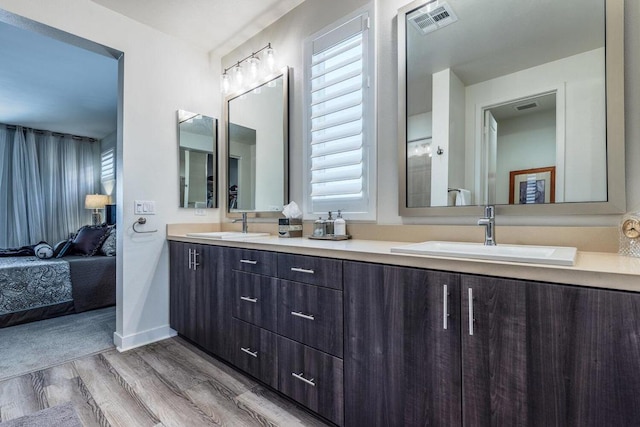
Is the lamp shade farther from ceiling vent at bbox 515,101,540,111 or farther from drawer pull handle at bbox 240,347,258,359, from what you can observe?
ceiling vent at bbox 515,101,540,111

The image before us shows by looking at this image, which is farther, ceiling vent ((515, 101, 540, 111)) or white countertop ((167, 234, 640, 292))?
ceiling vent ((515, 101, 540, 111))

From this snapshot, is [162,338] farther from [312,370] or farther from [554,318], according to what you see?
A: [554,318]

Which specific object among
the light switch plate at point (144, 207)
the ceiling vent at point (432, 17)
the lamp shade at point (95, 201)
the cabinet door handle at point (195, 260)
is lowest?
the cabinet door handle at point (195, 260)

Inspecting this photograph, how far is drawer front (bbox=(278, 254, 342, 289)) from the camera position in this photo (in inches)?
53.4

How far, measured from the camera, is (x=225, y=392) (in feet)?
5.69

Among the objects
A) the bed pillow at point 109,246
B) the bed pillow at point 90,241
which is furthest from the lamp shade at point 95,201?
the bed pillow at point 109,246

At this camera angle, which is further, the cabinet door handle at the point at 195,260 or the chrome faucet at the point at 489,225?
the cabinet door handle at the point at 195,260

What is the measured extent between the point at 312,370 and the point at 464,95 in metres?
1.51

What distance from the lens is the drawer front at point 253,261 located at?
1.64 meters

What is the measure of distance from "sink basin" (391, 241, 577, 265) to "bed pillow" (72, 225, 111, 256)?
12.0 feet

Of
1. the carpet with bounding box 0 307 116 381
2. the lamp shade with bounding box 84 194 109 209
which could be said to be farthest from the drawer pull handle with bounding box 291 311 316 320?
the lamp shade with bounding box 84 194 109 209

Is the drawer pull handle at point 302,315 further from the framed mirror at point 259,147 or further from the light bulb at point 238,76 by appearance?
the light bulb at point 238,76

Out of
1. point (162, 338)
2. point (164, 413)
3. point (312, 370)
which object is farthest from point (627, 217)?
point (162, 338)

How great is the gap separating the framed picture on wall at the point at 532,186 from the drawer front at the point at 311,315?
889 mm
